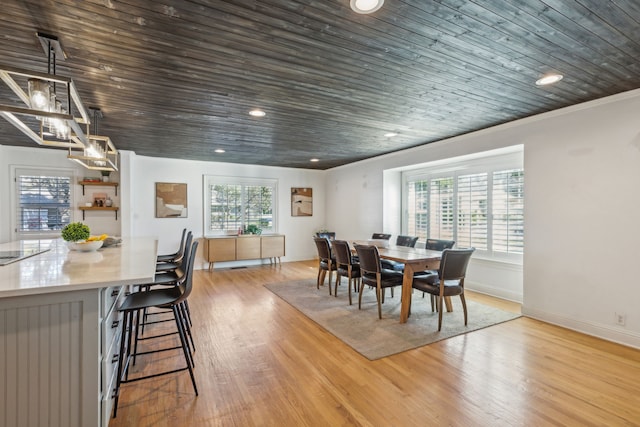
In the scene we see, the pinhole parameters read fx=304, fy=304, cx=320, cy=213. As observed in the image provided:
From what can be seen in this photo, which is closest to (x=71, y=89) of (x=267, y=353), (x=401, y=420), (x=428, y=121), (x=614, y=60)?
(x=267, y=353)

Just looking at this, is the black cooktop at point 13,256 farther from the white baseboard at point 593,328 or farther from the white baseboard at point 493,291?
the white baseboard at point 493,291

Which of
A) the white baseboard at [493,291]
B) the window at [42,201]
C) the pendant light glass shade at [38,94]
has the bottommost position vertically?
the white baseboard at [493,291]

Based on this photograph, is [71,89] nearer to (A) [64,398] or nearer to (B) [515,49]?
(A) [64,398]

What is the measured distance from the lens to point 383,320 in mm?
3623

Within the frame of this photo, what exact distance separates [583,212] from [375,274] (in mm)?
2347

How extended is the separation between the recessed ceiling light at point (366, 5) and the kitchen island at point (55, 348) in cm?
191

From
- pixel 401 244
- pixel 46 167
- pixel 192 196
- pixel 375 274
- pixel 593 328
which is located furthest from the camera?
pixel 192 196

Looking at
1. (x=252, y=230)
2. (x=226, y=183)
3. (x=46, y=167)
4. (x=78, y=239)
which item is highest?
(x=46, y=167)

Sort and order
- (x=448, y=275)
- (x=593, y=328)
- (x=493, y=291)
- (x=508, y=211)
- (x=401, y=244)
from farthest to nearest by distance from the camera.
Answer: (x=401, y=244)
(x=493, y=291)
(x=508, y=211)
(x=448, y=275)
(x=593, y=328)

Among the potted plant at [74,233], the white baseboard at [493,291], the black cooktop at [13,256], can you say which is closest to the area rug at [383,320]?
the white baseboard at [493,291]

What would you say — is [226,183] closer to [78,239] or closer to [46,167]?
[46,167]

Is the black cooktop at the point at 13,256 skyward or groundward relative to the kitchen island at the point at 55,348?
skyward

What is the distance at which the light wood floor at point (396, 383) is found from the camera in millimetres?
1954

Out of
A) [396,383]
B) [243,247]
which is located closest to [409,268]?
[396,383]
